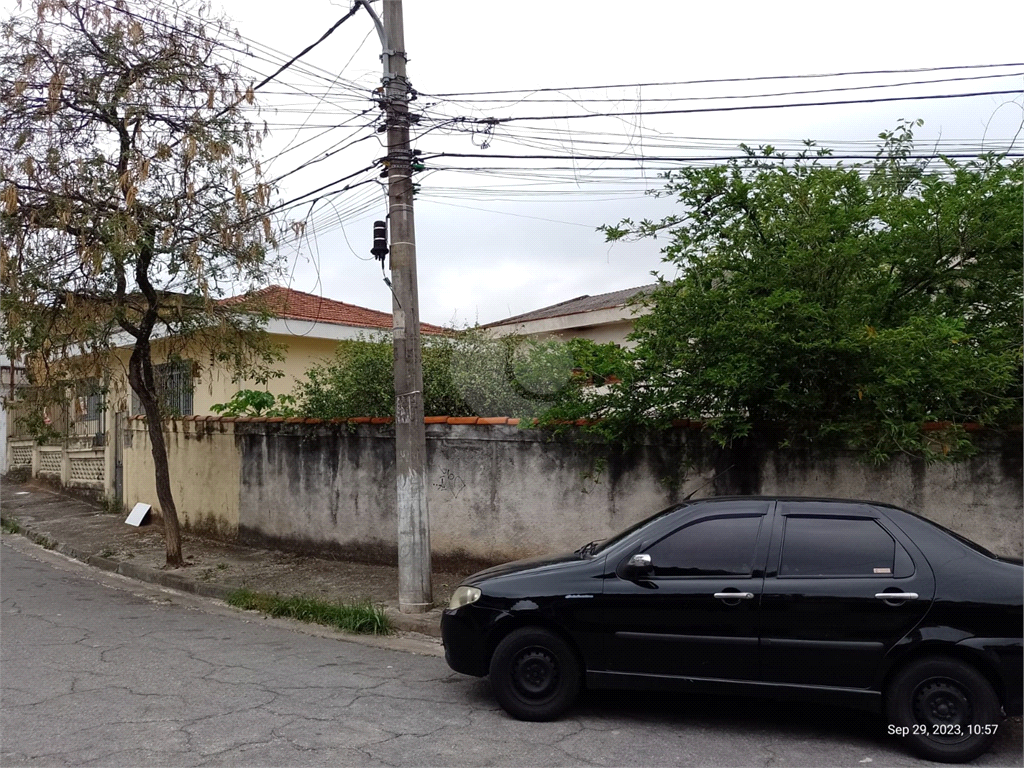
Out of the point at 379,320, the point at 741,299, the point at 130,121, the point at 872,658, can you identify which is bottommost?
the point at 872,658

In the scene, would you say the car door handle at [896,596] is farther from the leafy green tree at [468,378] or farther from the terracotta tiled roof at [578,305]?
the terracotta tiled roof at [578,305]

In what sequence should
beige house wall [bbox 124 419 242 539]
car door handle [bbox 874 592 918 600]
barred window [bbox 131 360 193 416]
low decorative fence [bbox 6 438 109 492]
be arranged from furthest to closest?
low decorative fence [bbox 6 438 109 492] < beige house wall [bbox 124 419 242 539] < barred window [bbox 131 360 193 416] < car door handle [bbox 874 592 918 600]

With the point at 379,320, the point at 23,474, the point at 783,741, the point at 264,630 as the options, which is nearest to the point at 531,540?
the point at 264,630

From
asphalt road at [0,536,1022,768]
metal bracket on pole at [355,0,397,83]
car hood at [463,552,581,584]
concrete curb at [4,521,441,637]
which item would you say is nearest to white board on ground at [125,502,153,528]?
concrete curb at [4,521,441,637]

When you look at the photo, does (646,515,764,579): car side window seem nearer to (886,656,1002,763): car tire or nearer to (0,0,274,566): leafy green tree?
(886,656,1002,763): car tire

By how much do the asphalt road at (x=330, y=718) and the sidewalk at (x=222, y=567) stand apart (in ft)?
5.16

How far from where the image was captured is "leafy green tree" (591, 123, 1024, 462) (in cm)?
694

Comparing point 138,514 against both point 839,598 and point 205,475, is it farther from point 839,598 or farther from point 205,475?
point 839,598

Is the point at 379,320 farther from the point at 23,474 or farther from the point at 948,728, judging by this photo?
the point at 948,728

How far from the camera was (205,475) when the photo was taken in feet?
42.0

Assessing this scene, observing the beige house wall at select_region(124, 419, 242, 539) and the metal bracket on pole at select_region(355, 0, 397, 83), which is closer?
the metal bracket on pole at select_region(355, 0, 397, 83)

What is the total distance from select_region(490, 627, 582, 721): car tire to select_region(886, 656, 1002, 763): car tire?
1908 mm

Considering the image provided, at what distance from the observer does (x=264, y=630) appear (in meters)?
7.96

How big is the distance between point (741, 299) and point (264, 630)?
5.48m
